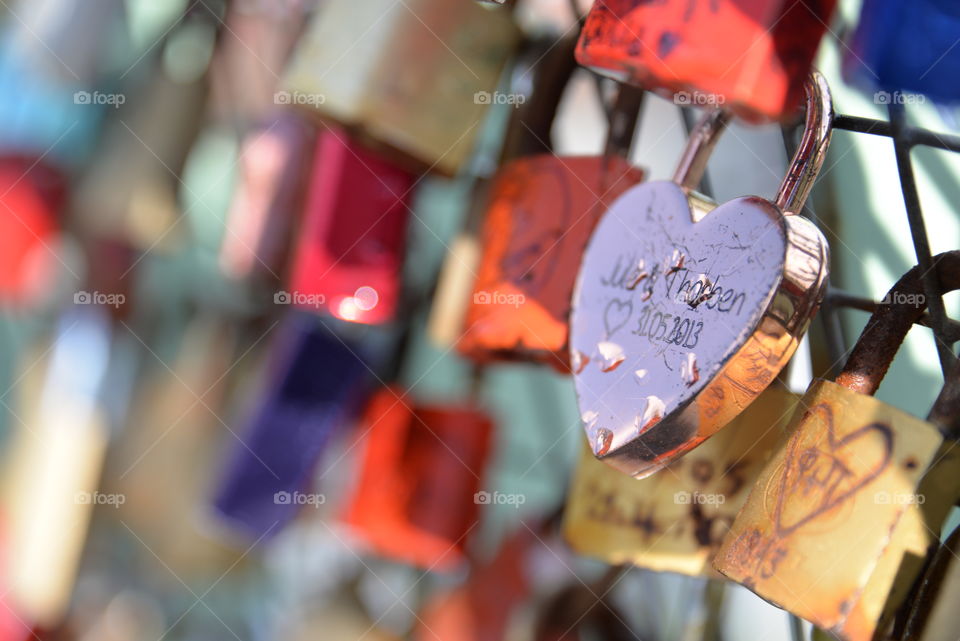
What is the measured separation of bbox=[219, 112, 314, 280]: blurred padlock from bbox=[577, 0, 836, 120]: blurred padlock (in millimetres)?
508

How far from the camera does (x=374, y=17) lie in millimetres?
662

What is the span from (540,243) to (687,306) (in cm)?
21

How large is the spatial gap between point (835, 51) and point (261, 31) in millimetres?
650

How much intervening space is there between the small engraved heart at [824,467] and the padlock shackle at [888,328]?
32mm

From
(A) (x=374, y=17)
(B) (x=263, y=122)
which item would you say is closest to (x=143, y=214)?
(B) (x=263, y=122)

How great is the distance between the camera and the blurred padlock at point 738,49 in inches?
18.8

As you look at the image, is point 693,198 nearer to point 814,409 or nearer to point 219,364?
point 814,409

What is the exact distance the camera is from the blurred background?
0.67 metres

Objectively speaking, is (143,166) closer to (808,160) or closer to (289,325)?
(289,325)

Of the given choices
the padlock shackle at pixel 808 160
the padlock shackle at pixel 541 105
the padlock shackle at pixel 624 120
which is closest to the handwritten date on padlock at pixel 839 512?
the padlock shackle at pixel 808 160

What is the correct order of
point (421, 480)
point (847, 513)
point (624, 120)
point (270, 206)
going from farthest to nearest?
point (270, 206), point (421, 480), point (624, 120), point (847, 513)

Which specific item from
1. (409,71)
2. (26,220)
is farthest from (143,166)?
(409,71)

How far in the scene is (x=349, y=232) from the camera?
0.75 meters

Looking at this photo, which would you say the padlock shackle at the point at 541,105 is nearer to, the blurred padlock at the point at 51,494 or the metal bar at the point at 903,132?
the metal bar at the point at 903,132
